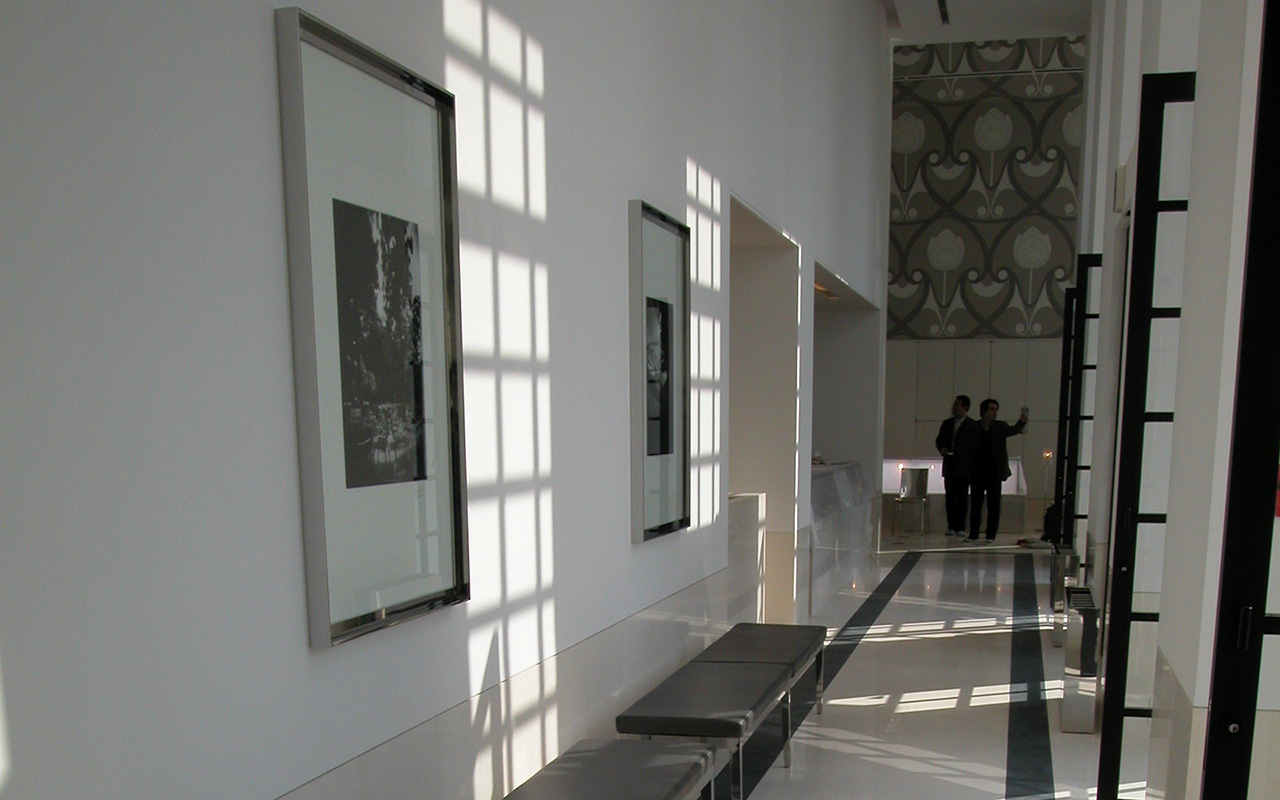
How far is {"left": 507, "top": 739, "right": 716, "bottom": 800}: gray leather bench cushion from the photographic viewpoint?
2.75 metres

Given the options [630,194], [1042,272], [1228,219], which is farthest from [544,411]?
[1042,272]

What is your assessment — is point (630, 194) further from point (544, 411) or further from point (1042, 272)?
point (1042, 272)

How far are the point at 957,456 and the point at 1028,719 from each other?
8.61m

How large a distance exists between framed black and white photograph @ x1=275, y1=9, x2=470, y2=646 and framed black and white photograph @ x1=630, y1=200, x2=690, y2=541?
145cm

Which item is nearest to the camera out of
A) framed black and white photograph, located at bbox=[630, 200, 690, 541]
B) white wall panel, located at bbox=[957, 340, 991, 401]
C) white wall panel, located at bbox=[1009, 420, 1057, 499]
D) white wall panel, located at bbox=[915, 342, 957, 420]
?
framed black and white photograph, located at bbox=[630, 200, 690, 541]

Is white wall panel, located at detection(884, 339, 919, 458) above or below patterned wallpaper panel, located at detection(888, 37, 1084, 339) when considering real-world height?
below

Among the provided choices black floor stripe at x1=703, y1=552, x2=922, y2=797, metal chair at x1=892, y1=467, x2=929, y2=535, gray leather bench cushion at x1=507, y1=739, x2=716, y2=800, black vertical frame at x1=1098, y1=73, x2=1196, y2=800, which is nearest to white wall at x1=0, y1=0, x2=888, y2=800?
gray leather bench cushion at x1=507, y1=739, x2=716, y2=800

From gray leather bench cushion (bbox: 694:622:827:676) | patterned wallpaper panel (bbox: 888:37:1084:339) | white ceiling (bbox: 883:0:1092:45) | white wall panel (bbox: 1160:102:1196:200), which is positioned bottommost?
gray leather bench cushion (bbox: 694:622:827:676)

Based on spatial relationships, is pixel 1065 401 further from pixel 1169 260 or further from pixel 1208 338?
pixel 1208 338

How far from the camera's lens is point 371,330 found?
7.05ft

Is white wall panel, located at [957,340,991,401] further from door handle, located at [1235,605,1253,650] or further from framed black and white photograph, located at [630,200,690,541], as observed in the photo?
door handle, located at [1235,605,1253,650]

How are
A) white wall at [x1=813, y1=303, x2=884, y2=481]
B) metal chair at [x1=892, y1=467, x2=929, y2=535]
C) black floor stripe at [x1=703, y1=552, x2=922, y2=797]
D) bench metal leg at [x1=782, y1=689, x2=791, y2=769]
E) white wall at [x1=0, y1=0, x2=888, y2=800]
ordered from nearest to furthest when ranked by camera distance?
white wall at [x1=0, y1=0, x2=888, y2=800]
black floor stripe at [x1=703, y1=552, x2=922, y2=797]
bench metal leg at [x1=782, y1=689, x2=791, y2=769]
white wall at [x1=813, y1=303, x2=884, y2=481]
metal chair at [x1=892, y1=467, x2=929, y2=535]

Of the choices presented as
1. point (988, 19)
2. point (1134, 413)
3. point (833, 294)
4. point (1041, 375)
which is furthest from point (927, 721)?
point (1041, 375)

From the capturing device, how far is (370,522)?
215 cm
